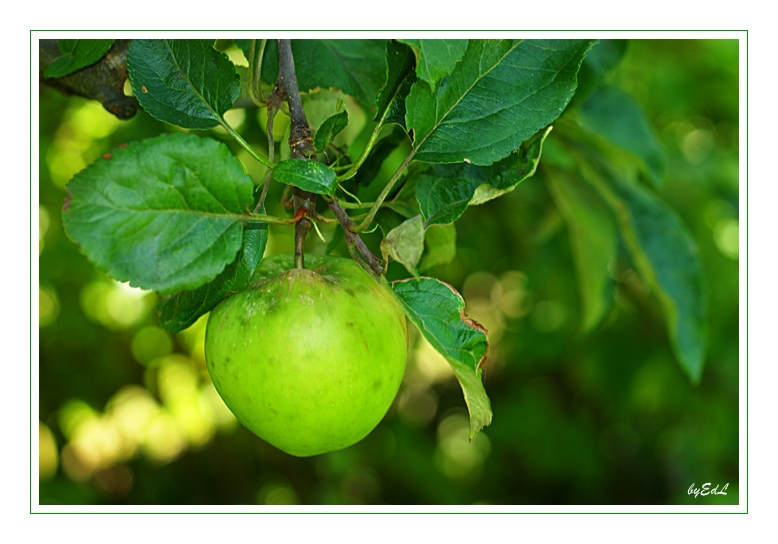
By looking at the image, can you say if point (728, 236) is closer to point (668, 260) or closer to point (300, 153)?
point (668, 260)

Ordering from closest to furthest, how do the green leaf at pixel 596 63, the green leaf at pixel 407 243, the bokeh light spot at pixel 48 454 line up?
the green leaf at pixel 407 243 → the green leaf at pixel 596 63 → the bokeh light spot at pixel 48 454

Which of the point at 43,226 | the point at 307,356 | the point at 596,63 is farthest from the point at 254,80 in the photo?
the point at 43,226

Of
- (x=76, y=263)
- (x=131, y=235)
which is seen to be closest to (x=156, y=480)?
(x=76, y=263)

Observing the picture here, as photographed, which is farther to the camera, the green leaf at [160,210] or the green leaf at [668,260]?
the green leaf at [668,260]

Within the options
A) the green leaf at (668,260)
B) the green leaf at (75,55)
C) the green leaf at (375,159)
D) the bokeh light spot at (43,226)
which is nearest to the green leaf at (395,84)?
the green leaf at (375,159)

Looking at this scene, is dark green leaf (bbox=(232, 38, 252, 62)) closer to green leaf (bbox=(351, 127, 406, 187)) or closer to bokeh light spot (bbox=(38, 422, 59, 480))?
Result: green leaf (bbox=(351, 127, 406, 187))

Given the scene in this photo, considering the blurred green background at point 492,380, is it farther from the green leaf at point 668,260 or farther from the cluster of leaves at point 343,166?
the cluster of leaves at point 343,166
